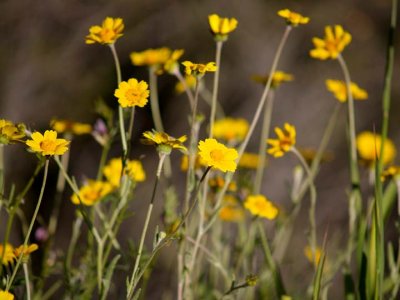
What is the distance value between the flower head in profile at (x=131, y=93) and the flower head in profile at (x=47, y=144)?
12 cm

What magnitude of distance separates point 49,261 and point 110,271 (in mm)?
340

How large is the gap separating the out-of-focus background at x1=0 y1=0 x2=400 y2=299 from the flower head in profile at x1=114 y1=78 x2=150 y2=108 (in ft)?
5.34

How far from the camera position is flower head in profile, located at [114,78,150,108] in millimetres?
928

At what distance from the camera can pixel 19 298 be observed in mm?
990

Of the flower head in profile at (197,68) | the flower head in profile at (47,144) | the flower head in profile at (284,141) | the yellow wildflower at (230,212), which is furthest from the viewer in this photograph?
the yellow wildflower at (230,212)

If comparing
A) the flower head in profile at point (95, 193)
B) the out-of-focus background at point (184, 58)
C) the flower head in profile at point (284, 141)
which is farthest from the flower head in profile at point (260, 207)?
the out-of-focus background at point (184, 58)

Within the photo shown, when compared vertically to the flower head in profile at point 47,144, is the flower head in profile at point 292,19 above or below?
above

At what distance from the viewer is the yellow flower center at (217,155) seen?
0.89 meters

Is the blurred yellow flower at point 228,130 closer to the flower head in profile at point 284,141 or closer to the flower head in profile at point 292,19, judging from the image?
the flower head in profile at point 284,141

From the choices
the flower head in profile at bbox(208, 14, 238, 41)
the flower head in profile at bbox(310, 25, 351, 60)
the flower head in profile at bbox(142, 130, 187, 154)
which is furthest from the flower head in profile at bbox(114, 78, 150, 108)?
the flower head in profile at bbox(310, 25, 351, 60)

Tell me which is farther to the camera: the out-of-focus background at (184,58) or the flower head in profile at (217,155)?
the out-of-focus background at (184,58)

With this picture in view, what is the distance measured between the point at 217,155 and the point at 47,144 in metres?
0.24

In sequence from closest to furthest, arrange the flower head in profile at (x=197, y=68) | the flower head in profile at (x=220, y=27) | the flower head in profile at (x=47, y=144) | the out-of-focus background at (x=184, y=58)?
the flower head in profile at (x=47, y=144) < the flower head in profile at (x=197, y=68) < the flower head in profile at (x=220, y=27) < the out-of-focus background at (x=184, y=58)

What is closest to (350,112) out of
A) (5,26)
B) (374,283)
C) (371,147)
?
(374,283)
